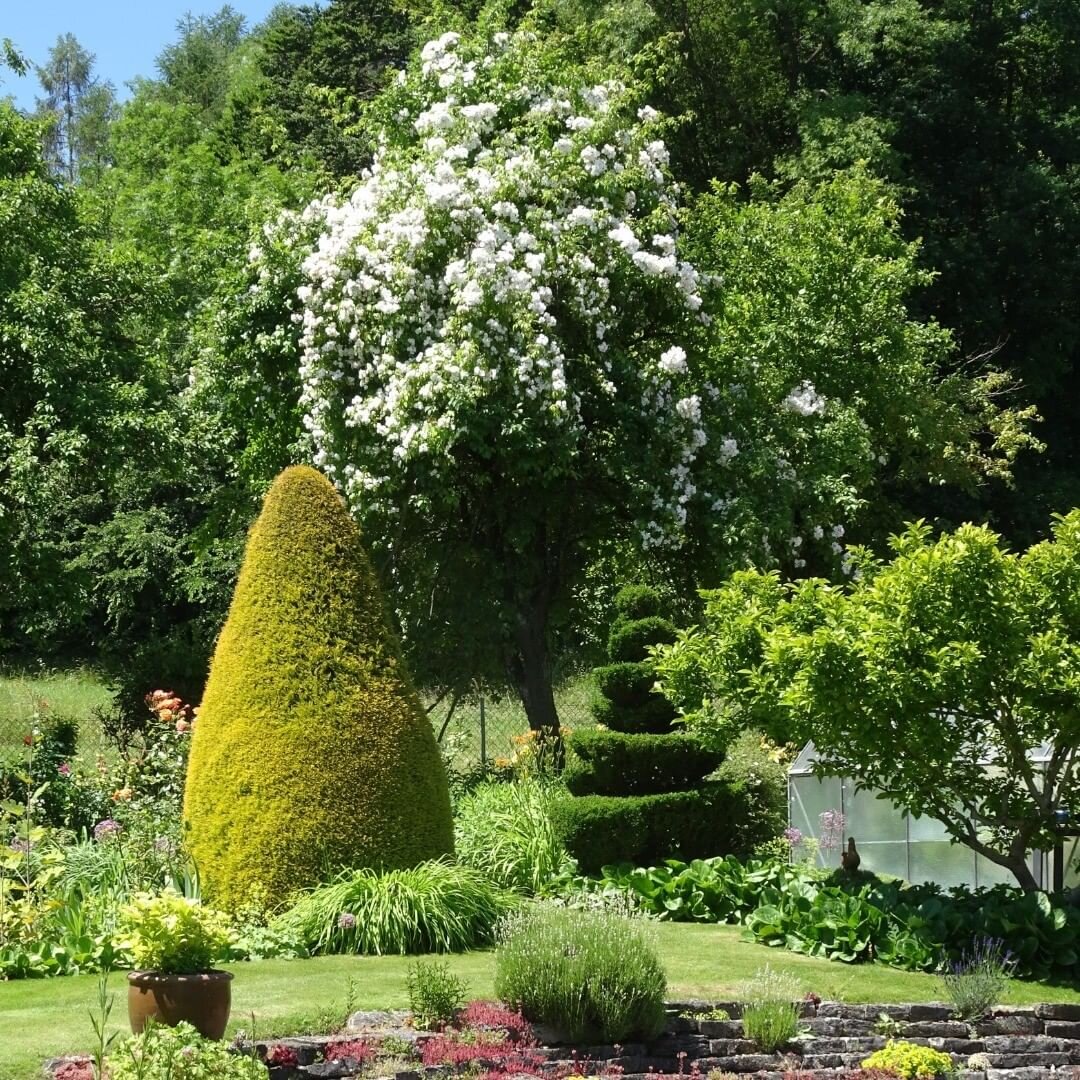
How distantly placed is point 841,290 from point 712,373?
3.57 metres

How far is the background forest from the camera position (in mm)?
18328

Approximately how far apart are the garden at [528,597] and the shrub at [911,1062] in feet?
0.09

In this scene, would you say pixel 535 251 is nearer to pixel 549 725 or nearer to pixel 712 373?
pixel 712 373

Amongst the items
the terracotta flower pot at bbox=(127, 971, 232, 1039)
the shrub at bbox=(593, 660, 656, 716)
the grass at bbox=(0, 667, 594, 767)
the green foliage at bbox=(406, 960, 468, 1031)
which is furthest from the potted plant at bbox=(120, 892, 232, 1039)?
the grass at bbox=(0, 667, 594, 767)

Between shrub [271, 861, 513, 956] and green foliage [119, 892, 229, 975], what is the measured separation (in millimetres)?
2499

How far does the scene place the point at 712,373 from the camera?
1886 centimetres

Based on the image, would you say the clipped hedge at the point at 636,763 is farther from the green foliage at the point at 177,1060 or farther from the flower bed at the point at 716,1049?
the green foliage at the point at 177,1060

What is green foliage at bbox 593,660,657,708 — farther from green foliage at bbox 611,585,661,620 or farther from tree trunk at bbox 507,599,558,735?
tree trunk at bbox 507,599,558,735

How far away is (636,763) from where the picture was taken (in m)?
13.4

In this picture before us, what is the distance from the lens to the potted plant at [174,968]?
24.5ft

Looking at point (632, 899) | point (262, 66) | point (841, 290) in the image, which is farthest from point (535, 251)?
point (262, 66)

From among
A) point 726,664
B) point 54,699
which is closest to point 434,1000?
point 726,664

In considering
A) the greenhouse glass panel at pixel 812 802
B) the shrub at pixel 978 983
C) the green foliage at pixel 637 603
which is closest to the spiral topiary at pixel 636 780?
the green foliage at pixel 637 603

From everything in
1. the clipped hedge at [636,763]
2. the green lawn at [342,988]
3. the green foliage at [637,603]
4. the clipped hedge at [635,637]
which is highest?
the green foliage at [637,603]
